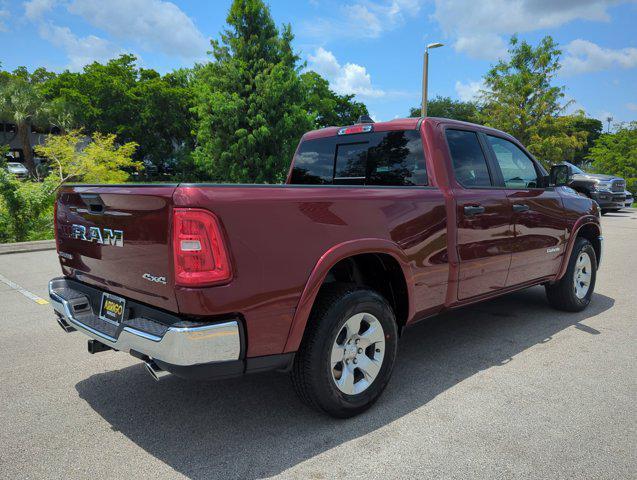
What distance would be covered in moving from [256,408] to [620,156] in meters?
30.0

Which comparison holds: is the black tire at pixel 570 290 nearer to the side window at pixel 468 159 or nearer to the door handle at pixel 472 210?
the side window at pixel 468 159

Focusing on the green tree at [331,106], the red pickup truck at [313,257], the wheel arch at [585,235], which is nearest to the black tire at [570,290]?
the wheel arch at [585,235]

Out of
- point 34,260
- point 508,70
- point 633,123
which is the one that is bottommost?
point 34,260

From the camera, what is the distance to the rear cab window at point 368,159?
148 inches

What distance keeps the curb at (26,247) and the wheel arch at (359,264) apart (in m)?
9.02

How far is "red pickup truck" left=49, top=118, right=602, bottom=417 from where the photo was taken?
2322mm

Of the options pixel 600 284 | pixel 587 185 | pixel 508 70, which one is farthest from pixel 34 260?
pixel 508 70

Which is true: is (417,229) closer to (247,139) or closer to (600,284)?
(600,284)

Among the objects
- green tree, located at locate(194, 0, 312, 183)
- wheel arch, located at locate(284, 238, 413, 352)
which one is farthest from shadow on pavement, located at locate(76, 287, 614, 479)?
A: green tree, located at locate(194, 0, 312, 183)

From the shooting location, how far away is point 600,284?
22.5 ft

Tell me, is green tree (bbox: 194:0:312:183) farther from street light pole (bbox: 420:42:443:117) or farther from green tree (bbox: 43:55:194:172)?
green tree (bbox: 43:55:194:172)

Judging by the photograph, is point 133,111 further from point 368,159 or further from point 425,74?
point 368,159

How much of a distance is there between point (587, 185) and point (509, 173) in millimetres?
15740

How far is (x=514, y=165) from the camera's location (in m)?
4.50
